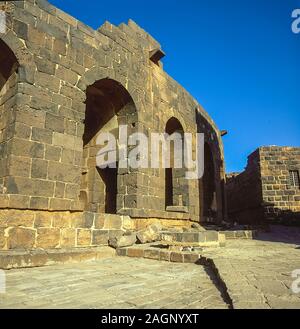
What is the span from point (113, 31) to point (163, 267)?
6009mm

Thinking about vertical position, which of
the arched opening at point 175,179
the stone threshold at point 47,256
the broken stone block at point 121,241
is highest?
the arched opening at point 175,179

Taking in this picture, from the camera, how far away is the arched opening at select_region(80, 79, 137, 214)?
7.87 metres

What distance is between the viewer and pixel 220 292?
2.60m

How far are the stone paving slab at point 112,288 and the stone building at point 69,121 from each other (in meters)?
1.16

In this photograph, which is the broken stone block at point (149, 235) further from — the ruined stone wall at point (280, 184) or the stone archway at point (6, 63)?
the ruined stone wall at point (280, 184)

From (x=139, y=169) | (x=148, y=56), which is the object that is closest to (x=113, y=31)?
(x=148, y=56)

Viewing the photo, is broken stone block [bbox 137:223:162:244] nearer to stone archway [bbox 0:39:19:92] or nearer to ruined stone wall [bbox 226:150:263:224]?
stone archway [bbox 0:39:19:92]

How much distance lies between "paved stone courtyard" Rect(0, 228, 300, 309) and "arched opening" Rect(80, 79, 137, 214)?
4300mm

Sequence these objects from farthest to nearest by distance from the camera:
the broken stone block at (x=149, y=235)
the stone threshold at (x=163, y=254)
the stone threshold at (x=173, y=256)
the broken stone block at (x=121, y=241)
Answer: the broken stone block at (x=149, y=235) → the broken stone block at (x=121, y=241) → the stone threshold at (x=163, y=254) → the stone threshold at (x=173, y=256)

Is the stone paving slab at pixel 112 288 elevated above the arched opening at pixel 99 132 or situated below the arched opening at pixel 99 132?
below

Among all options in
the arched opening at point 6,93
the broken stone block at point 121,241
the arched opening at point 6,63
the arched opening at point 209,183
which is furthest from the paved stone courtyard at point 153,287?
the arched opening at point 209,183

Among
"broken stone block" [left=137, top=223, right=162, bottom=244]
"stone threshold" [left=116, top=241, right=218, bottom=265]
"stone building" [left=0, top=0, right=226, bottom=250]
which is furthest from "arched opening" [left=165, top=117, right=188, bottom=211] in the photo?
"stone threshold" [left=116, top=241, right=218, bottom=265]

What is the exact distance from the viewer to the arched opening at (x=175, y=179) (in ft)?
31.1

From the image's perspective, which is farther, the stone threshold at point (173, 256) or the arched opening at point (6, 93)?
the arched opening at point (6, 93)
